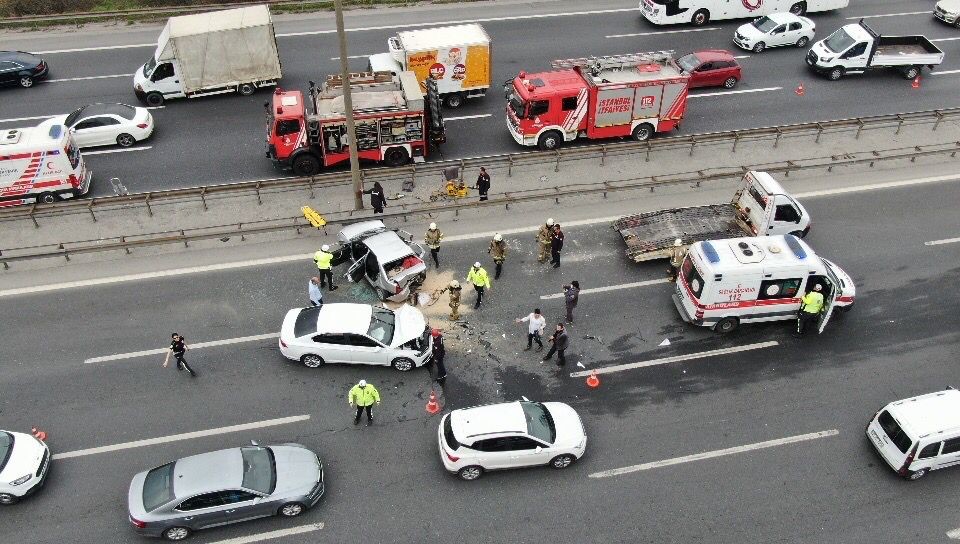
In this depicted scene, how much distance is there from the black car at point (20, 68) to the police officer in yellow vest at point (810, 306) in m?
31.4

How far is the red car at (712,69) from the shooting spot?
3114 cm

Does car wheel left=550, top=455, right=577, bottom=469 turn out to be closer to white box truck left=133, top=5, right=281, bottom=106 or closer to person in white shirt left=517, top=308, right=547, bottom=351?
person in white shirt left=517, top=308, right=547, bottom=351

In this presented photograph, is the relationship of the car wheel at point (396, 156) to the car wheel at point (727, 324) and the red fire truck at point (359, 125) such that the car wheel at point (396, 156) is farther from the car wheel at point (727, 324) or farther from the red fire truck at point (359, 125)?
the car wheel at point (727, 324)

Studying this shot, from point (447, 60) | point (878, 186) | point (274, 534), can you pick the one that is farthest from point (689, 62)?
point (274, 534)

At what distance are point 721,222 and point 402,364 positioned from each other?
436 inches

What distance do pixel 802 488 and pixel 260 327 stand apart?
14.3 metres

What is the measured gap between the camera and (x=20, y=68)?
30859 mm

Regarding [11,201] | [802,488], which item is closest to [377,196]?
[11,201]

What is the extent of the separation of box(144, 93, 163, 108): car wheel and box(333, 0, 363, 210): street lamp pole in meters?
10.8

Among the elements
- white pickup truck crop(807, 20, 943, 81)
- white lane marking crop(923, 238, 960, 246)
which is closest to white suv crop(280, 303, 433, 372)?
white lane marking crop(923, 238, 960, 246)

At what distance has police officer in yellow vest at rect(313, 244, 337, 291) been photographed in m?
20.4

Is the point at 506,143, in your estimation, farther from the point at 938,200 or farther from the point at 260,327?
the point at 938,200

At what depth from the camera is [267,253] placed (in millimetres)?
22766

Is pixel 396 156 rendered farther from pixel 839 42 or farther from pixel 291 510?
pixel 839 42
